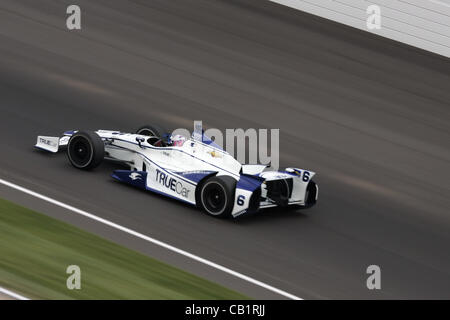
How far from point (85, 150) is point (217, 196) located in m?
2.42

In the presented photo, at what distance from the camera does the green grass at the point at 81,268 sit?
1037 centimetres

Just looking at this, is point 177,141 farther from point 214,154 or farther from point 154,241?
point 154,241

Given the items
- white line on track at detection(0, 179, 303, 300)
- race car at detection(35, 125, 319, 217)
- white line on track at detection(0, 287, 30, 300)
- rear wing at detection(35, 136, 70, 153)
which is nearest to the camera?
white line on track at detection(0, 287, 30, 300)

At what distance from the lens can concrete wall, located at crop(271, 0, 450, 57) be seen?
66.5 ft

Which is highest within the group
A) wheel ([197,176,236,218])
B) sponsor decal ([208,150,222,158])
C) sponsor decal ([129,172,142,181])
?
sponsor decal ([208,150,222,158])

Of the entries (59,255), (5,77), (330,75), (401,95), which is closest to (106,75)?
(5,77)

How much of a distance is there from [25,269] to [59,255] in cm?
63

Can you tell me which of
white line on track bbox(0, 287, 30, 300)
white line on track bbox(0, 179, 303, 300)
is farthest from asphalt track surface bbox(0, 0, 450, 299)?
white line on track bbox(0, 287, 30, 300)

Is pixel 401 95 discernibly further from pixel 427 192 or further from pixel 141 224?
pixel 141 224

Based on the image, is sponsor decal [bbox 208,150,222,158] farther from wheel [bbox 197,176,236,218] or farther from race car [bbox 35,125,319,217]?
wheel [bbox 197,176,236,218]

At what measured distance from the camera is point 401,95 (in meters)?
19.4

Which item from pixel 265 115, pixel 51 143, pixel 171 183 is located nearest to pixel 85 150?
pixel 51 143

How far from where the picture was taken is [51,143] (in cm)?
1448

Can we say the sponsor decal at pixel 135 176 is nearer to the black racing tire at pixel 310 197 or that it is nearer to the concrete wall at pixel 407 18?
the black racing tire at pixel 310 197
